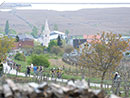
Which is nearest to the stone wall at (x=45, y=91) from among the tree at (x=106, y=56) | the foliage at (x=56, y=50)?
the tree at (x=106, y=56)

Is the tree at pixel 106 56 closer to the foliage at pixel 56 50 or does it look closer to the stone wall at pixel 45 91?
the stone wall at pixel 45 91

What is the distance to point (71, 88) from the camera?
1077 cm

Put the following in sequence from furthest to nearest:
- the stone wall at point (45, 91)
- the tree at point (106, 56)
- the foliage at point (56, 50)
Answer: the foliage at point (56, 50) < the tree at point (106, 56) < the stone wall at point (45, 91)

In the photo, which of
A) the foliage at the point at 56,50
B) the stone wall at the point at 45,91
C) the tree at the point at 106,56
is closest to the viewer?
the stone wall at the point at 45,91

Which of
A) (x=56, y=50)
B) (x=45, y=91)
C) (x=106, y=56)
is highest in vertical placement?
(x=106, y=56)

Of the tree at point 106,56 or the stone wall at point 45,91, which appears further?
the tree at point 106,56

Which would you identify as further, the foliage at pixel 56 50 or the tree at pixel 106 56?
the foliage at pixel 56 50

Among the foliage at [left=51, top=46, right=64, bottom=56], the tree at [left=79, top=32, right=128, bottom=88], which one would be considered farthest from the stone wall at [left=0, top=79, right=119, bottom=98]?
the foliage at [left=51, top=46, right=64, bottom=56]

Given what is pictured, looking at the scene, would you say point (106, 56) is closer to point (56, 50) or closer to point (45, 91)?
point (45, 91)

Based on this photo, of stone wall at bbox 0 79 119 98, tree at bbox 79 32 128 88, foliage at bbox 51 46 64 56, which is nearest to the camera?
stone wall at bbox 0 79 119 98

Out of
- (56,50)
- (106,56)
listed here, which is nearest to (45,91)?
(106,56)

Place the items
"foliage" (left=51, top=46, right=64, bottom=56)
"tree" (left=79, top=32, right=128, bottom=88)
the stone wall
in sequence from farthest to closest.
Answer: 1. "foliage" (left=51, top=46, right=64, bottom=56)
2. "tree" (left=79, top=32, right=128, bottom=88)
3. the stone wall

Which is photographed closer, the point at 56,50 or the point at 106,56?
the point at 106,56

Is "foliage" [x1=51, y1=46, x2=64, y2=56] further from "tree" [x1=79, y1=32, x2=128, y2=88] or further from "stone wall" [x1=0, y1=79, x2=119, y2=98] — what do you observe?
A: "stone wall" [x1=0, y1=79, x2=119, y2=98]
